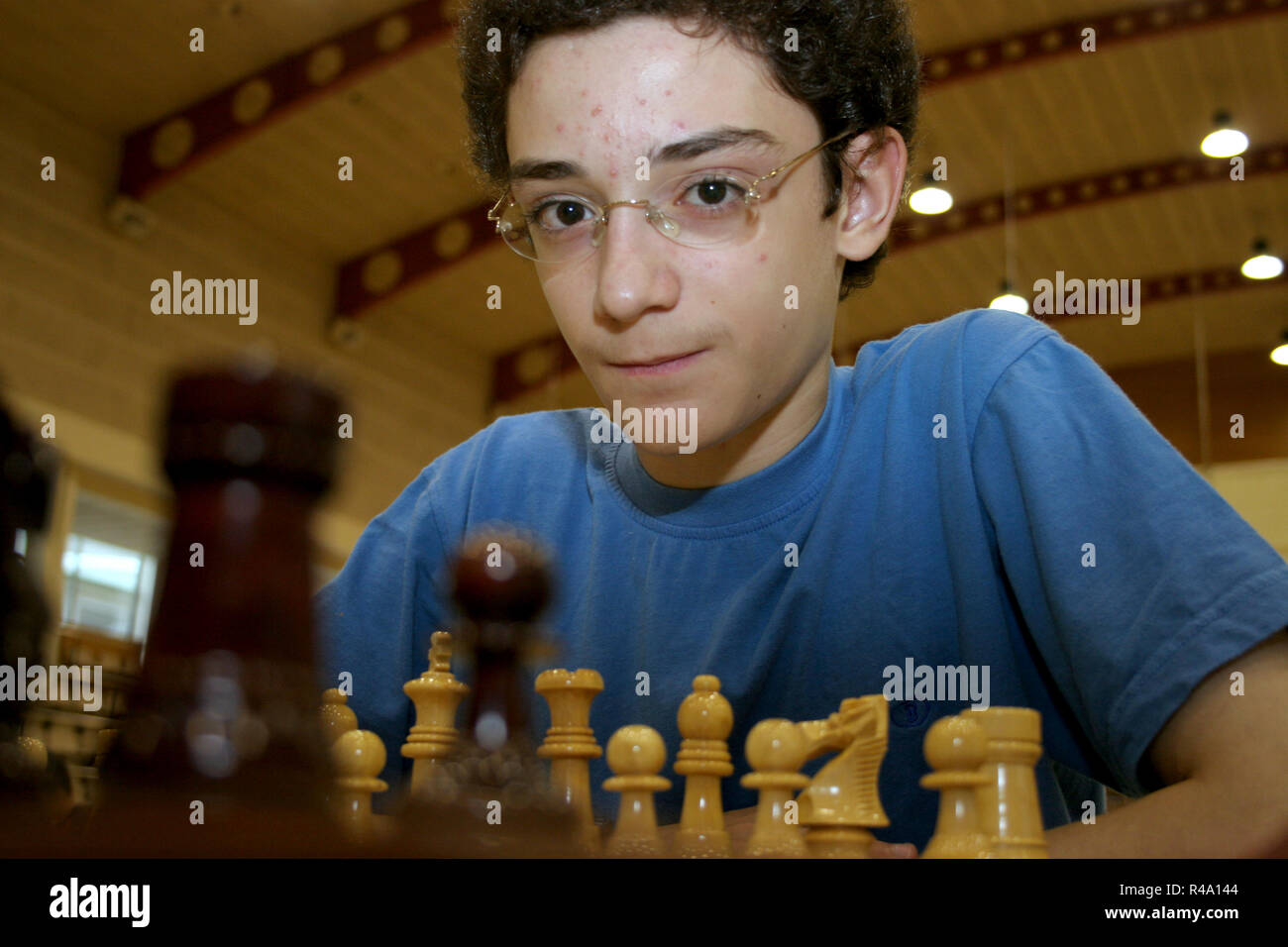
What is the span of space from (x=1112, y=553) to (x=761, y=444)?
42cm

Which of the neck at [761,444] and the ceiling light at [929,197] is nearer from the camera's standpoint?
the neck at [761,444]

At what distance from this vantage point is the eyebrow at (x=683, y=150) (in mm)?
1048

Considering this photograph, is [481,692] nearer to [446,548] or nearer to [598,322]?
[598,322]

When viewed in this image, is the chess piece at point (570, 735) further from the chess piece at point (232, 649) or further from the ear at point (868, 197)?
the ear at point (868, 197)

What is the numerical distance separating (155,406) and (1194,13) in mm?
8707

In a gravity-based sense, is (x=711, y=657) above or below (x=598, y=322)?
below

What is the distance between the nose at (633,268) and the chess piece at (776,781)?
17.1 inches

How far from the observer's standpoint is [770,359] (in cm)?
113

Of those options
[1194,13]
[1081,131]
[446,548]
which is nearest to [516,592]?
[446,548]

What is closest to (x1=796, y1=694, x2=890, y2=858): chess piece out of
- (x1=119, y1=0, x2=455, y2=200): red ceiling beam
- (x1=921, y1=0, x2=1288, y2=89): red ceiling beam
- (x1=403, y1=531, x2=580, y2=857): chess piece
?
(x1=403, y1=531, x2=580, y2=857): chess piece

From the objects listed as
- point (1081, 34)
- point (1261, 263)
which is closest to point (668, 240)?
point (1081, 34)

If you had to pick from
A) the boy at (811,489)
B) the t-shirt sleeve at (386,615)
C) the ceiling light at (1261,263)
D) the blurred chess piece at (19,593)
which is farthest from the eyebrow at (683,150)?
the ceiling light at (1261,263)

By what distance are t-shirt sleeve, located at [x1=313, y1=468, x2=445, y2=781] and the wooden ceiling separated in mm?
4990

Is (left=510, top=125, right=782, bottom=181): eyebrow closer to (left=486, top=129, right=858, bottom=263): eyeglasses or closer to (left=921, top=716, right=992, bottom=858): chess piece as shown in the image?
(left=486, top=129, right=858, bottom=263): eyeglasses
